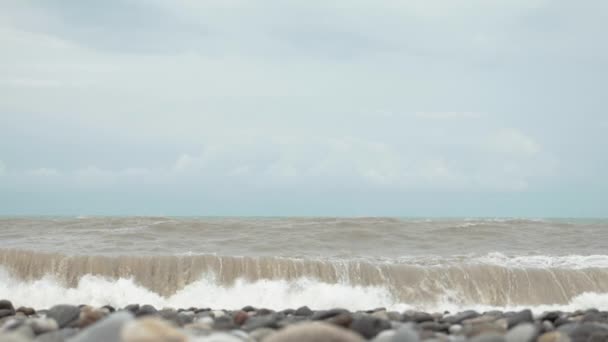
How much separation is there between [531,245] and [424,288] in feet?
26.1

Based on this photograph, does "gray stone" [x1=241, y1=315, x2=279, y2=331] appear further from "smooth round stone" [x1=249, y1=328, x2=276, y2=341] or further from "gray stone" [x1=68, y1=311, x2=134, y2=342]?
"gray stone" [x1=68, y1=311, x2=134, y2=342]

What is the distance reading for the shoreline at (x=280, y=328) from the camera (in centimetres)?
333

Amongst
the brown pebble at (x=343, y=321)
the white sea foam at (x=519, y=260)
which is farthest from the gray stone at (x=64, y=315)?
the white sea foam at (x=519, y=260)

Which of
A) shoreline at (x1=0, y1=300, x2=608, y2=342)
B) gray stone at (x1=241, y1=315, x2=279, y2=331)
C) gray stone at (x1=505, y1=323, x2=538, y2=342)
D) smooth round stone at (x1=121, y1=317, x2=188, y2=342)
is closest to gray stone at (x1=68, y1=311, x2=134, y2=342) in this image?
shoreline at (x1=0, y1=300, x2=608, y2=342)

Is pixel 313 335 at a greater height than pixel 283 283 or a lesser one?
greater

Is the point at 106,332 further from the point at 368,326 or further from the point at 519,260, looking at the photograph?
the point at 519,260

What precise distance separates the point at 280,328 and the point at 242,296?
20.2 feet

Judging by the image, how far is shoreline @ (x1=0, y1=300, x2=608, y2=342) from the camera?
333cm

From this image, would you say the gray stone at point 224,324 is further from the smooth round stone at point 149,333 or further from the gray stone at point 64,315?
the smooth round stone at point 149,333

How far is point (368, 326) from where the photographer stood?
4.60m

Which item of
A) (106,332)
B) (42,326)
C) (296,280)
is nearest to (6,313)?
(42,326)

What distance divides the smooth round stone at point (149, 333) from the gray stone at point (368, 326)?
1626 millimetres

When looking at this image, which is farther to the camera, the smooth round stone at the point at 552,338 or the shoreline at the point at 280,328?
the smooth round stone at the point at 552,338

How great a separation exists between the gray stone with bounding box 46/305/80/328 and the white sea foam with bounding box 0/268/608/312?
17.2 feet
